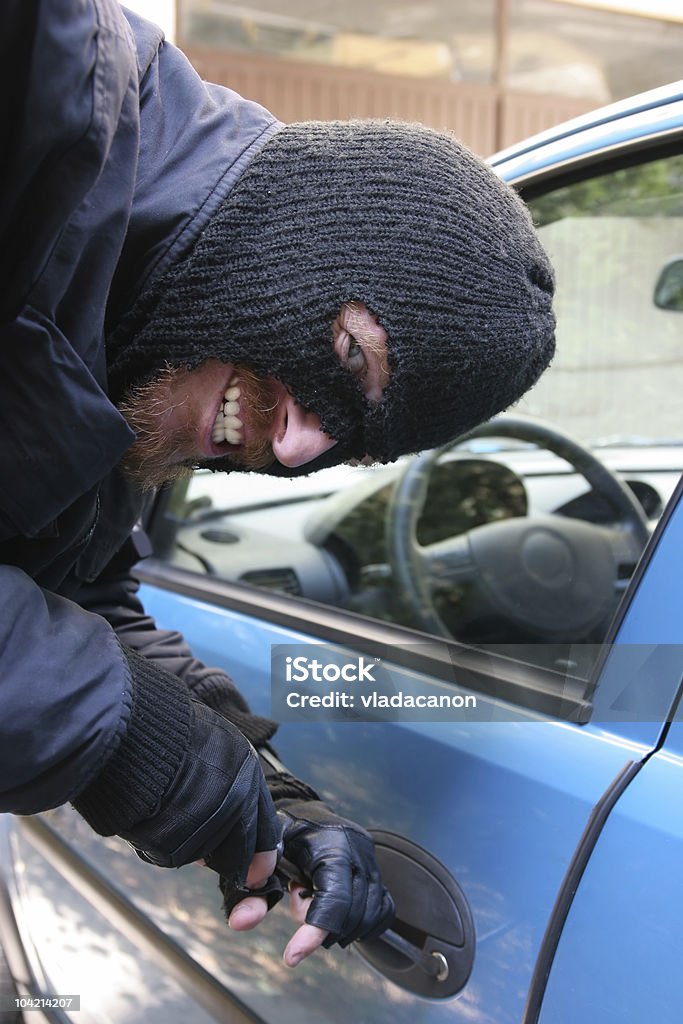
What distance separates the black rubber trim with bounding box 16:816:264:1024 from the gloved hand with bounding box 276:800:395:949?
324 millimetres

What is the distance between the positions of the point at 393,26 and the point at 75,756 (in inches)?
276

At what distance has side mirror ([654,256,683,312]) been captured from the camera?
2.09 metres

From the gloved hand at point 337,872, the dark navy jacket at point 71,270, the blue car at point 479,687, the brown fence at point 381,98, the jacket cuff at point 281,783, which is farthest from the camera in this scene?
the brown fence at point 381,98

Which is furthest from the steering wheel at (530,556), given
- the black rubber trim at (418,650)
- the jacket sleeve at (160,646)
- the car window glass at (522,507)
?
the jacket sleeve at (160,646)

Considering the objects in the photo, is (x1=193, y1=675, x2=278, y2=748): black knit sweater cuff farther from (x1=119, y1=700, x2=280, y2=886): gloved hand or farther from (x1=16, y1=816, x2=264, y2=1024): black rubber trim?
(x1=16, y1=816, x2=264, y2=1024): black rubber trim

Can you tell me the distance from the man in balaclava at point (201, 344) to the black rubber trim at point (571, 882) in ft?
0.80

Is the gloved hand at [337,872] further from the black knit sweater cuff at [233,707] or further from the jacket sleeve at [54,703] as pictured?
the jacket sleeve at [54,703]

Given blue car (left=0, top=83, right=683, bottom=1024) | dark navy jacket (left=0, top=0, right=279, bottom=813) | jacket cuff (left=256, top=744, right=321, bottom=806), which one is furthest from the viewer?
jacket cuff (left=256, top=744, right=321, bottom=806)

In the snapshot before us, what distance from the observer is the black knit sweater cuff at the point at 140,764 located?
1056 millimetres

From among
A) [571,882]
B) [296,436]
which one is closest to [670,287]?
[296,436]

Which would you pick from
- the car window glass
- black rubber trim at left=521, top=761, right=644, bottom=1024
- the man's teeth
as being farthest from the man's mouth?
the car window glass

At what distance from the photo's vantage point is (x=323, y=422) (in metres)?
1.13

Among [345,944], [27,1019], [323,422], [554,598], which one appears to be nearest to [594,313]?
[554,598]

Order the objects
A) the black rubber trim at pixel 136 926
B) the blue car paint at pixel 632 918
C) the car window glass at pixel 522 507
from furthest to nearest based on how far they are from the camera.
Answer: the car window glass at pixel 522 507 → the black rubber trim at pixel 136 926 → the blue car paint at pixel 632 918
